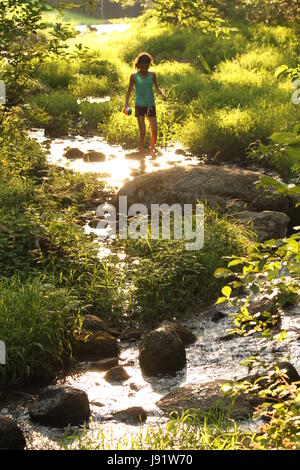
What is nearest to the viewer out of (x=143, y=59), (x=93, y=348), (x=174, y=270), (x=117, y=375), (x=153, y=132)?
(x=117, y=375)

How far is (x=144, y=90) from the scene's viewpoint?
1084cm

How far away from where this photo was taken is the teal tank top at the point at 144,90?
10820 mm

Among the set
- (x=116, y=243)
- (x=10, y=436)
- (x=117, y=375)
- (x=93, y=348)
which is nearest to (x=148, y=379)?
(x=117, y=375)

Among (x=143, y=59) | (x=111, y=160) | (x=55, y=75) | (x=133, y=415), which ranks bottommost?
(x=133, y=415)

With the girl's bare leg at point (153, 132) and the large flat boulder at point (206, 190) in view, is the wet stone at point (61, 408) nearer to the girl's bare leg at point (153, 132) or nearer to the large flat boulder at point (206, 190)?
the large flat boulder at point (206, 190)

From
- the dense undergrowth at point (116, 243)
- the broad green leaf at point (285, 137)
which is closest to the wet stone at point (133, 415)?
the dense undergrowth at point (116, 243)

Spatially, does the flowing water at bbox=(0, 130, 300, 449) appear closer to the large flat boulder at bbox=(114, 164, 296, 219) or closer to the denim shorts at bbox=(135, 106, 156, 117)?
the large flat boulder at bbox=(114, 164, 296, 219)

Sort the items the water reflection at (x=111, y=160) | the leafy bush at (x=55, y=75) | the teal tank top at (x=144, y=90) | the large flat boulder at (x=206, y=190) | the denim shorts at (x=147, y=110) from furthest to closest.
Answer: the leafy bush at (x=55, y=75), the denim shorts at (x=147, y=110), the teal tank top at (x=144, y=90), the water reflection at (x=111, y=160), the large flat boulder at (x=206, y=190)

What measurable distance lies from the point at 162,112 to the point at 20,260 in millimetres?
6763

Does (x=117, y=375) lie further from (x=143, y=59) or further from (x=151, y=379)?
(x=143, y=59)

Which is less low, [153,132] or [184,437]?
[153,132]

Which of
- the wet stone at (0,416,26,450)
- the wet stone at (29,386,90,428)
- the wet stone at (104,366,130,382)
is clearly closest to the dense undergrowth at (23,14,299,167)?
the wet stone at (104,366,130,382)
